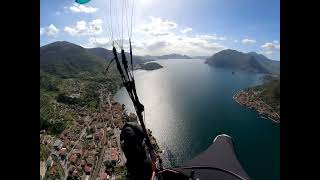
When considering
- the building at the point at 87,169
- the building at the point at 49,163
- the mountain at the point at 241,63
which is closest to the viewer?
the building at the point at 87,169

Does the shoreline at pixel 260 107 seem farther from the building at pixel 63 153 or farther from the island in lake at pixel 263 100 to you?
the building at pixel 63 153

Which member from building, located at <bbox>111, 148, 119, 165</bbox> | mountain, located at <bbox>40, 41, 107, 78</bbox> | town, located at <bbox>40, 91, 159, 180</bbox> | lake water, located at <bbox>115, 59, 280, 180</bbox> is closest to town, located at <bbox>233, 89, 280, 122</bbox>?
lake water, located at <bbox>115, 59, 280, 180</bbox>

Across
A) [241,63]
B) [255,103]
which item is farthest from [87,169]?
[241,63]

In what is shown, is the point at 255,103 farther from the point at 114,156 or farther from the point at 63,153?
the point at 63,153

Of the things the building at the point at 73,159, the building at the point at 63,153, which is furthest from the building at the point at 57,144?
the building at the point at 73,159
